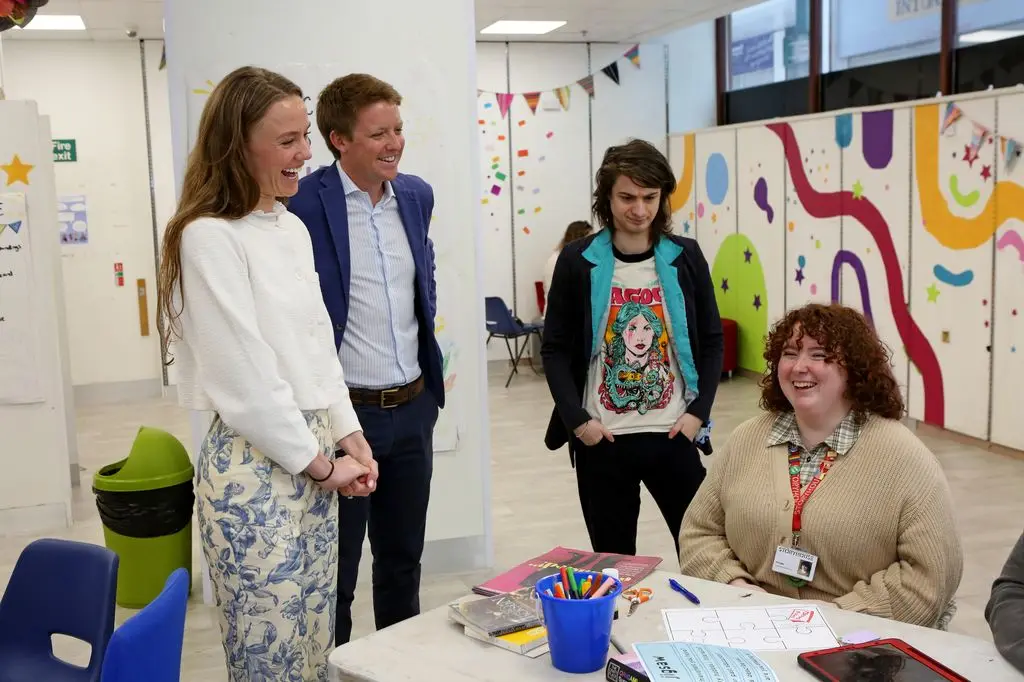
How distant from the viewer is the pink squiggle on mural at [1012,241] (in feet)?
Result: 19.8

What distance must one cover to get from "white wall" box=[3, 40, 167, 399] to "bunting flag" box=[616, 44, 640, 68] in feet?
14.3

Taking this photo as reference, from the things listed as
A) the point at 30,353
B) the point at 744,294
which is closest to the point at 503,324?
the point at 744,294

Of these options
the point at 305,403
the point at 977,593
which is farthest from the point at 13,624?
the point at 977,593

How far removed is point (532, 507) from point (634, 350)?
2.64 m

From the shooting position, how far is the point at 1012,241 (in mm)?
6090

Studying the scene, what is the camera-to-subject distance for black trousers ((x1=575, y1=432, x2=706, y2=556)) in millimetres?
3086

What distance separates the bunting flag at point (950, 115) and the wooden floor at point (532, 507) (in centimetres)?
193

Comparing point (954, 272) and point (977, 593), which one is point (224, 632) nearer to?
point (977, 593)

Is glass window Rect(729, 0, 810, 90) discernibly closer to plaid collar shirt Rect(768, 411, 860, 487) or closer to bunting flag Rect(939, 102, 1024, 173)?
bunting flag Rect(939, 102, 1024, 173)

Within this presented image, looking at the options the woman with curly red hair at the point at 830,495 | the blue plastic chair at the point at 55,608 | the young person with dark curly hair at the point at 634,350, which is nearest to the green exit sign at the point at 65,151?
the young person with dark curly hair at the point at 634,350

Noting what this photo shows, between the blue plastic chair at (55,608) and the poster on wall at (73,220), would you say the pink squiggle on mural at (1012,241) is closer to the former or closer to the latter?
the blue plastic chair at (55,608)

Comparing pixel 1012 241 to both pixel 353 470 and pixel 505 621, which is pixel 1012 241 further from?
pixel 505 621

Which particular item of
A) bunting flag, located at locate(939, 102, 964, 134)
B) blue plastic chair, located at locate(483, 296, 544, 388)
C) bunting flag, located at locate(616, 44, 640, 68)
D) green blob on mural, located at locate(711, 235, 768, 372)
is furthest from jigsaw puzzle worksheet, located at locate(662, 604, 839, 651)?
bunting flag, located at locate(616, 44, 640, 68)

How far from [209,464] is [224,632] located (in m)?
0.38
